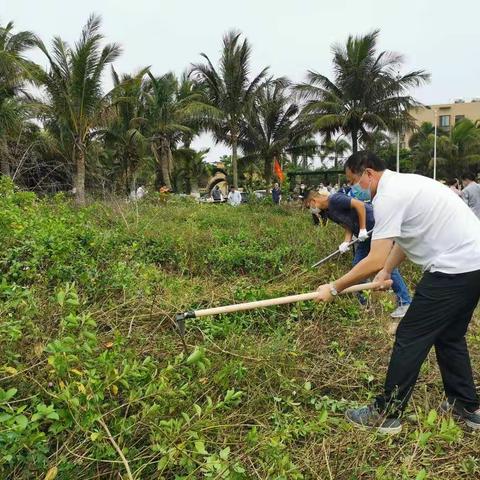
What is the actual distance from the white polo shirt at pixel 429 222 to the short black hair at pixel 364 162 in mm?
146

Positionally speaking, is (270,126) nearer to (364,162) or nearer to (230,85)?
(230,85)

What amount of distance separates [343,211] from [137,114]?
1751cm

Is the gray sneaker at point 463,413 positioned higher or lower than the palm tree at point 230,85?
lower

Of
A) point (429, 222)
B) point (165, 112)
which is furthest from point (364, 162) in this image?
point (165, 112)

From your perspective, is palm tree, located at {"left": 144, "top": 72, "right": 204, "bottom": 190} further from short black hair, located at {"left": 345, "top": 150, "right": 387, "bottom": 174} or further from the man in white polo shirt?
the man in white polo shirt

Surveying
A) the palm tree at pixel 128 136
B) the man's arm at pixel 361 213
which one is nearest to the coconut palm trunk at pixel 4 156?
the palm tree at pixel 128 136

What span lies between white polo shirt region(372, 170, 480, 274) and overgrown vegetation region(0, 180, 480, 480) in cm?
80

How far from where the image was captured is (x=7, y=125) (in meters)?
13.5

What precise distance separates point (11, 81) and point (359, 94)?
1360 cm

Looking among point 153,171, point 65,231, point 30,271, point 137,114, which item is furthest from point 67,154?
point 30,271

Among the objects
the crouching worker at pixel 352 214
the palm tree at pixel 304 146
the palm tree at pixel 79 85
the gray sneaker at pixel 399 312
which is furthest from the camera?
the palm tree at pixel 304 146

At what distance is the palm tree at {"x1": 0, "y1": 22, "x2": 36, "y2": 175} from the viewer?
13078 mm

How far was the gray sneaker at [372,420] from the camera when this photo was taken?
2357 mm

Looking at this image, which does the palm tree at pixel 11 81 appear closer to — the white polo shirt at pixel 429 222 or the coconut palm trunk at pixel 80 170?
the coconut palm trunk at pixel 80 170
